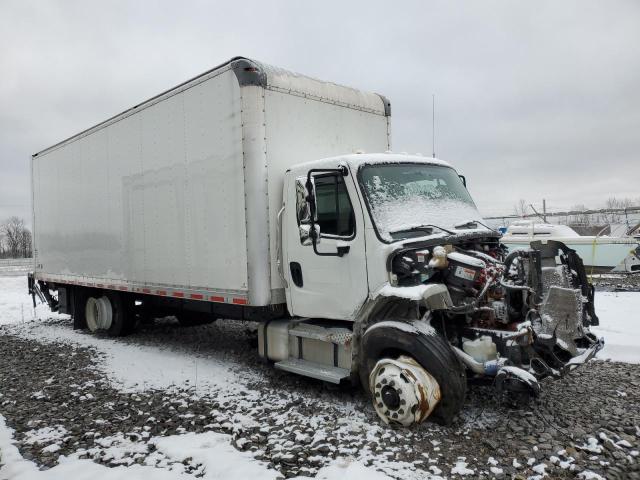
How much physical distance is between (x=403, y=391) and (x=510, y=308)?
1292 millimetres

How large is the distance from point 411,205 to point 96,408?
4.08 meters

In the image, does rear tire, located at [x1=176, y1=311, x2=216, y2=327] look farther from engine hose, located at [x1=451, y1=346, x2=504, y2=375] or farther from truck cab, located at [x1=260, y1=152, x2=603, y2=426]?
engine hose, located at [x1=451, y1=346, x2=504, y2=375]

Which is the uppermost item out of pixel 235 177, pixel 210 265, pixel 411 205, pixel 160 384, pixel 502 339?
pixel 235 177

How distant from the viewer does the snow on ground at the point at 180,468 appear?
3.88 meters

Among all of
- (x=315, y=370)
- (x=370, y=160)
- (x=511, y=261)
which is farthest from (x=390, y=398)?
(x=370, y=160)

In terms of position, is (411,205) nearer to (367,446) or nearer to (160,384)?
(367,446)

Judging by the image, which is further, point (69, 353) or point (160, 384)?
point (69, 353)

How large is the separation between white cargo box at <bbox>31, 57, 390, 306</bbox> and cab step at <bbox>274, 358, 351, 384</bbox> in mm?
756

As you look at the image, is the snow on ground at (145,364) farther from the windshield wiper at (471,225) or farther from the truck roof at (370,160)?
the windshield wiper at (471,225)

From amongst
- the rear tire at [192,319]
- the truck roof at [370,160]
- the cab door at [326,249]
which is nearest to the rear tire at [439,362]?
the cab door at [326,249]

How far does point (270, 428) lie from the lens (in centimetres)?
487

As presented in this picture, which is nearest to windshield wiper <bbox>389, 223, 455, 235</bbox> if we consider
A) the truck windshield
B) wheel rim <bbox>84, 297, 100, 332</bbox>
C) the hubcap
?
the truck windshield

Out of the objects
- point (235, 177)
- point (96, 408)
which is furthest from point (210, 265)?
point (96, 408)

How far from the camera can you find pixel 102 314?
993cm
